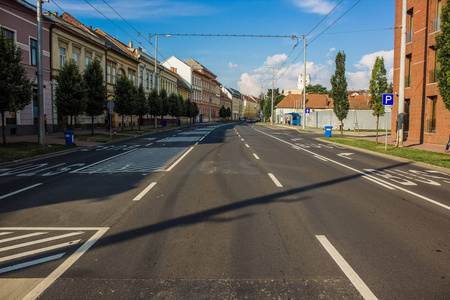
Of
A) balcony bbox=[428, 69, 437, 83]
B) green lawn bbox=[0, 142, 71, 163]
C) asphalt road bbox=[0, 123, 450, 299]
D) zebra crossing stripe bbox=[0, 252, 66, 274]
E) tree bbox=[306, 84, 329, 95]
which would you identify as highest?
tree bbox=[306, 84, 329, 95]

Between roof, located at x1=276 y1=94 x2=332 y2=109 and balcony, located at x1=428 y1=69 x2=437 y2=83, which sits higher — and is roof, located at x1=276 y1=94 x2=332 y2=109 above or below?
above

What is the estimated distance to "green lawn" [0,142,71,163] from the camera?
1492cm

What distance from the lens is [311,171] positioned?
38.0 feet

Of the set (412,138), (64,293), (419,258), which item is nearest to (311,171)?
(419,258)

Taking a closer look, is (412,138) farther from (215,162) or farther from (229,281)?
(229,281)

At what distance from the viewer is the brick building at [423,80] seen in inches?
861

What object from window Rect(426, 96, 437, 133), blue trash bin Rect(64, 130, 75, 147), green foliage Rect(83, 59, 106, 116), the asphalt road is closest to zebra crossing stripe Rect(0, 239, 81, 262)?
the asphalt road

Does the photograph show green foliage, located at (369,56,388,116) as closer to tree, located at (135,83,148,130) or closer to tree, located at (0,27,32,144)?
tree, located at (0,27,32,144)

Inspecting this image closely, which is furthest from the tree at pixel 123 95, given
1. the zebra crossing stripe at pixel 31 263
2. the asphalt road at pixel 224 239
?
the zebra crossing stripe at pixel 31 263

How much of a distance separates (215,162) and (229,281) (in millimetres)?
10132

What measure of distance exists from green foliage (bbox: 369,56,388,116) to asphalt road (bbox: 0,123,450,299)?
17.3m

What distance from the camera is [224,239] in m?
4.86

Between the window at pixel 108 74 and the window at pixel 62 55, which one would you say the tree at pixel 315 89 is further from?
the window at pixel 62 55

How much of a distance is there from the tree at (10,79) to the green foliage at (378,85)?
72.4 ft
